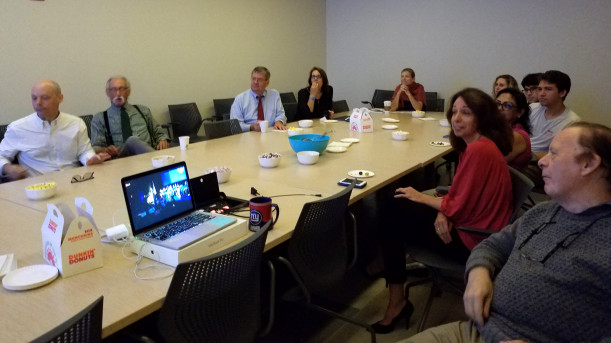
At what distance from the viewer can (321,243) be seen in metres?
1.79

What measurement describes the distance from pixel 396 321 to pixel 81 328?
1.73 meters

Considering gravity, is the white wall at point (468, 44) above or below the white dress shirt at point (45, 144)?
above

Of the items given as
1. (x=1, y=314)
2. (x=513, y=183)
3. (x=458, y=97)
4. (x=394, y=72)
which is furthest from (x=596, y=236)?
(x=394, y=72)

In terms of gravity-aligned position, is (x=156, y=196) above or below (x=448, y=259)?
above

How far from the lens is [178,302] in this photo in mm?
1172

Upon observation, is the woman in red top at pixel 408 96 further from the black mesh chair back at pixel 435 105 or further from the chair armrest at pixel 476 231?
the chair armrest at pixel 476 231

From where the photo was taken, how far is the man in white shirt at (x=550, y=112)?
10.8 ft

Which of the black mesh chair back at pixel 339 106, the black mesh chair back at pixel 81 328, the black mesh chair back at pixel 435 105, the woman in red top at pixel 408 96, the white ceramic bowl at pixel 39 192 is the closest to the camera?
the black mesh chair back at pixel 81 328

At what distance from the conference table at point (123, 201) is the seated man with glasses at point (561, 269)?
2.50 ft

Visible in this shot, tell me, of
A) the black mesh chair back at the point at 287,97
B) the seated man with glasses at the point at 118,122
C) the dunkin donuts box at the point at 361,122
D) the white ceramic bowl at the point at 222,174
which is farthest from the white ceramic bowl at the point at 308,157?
the black mesh chair back at the point at 287,97

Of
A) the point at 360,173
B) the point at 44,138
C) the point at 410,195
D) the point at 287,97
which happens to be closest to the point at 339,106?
the point at 287,97

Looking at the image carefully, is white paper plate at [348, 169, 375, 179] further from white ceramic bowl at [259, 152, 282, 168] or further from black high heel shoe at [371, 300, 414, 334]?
black high heel shoe at [371, 300, 414, 334]

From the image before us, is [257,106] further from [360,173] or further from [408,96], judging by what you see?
[360,173]

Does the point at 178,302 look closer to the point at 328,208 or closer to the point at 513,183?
the point at 328,208
